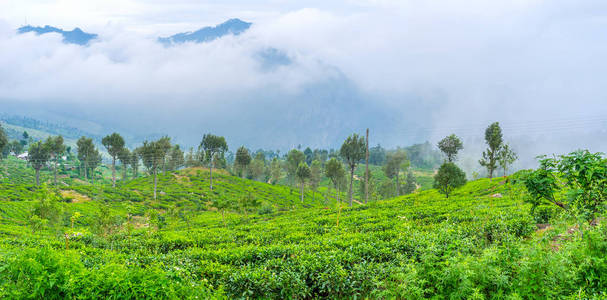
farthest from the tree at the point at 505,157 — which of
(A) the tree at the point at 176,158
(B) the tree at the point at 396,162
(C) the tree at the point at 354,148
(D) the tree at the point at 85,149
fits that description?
(D) the tree at the point at 85,149

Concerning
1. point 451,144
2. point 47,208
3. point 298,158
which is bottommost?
point 47,208

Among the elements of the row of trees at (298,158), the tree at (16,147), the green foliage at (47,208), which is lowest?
the green foliage at (47,208)

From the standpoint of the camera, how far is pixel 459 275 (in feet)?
23.7

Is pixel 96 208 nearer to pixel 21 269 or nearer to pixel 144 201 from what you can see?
pixel 144 201

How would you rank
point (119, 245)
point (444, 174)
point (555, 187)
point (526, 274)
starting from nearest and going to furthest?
point (526, 274)
point (555, 187)
point (119, 245)
point (444, 174)

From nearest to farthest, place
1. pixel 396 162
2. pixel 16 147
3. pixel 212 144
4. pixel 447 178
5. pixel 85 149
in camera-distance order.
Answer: pixel 447 178
pixel 212 144
pixel 85 149
pixel 396 162
pixel 16 147

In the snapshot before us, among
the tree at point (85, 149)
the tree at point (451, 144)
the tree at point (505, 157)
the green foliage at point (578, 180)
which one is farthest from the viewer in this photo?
the tree at point (85, 149)

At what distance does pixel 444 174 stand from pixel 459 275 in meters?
34.7

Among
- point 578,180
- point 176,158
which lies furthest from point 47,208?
point 176,158

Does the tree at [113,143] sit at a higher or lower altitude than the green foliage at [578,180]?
higher

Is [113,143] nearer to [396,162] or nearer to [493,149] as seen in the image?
[396,162]

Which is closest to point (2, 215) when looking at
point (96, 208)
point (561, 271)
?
point (96, 208)

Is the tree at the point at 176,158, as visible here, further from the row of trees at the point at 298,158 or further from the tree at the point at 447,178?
the tree at the point at 447,178

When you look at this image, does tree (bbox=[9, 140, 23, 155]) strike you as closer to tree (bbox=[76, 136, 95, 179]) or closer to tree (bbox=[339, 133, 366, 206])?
tree (bbox=[76, 136, 95, 179])
